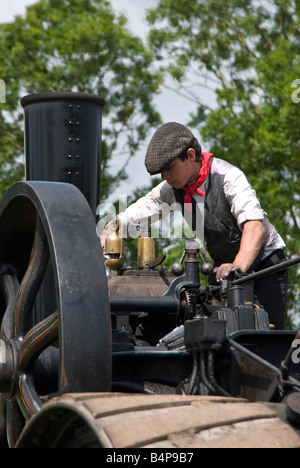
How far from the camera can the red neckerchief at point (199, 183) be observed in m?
4.11

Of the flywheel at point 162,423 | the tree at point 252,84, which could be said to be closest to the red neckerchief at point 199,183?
the flywheel at point 162,423

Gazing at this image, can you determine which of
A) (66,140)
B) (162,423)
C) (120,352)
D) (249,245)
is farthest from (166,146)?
(162,423)

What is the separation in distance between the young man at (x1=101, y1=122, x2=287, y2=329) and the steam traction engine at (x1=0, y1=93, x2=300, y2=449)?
1.62ft

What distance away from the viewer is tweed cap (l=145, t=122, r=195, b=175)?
155 inches

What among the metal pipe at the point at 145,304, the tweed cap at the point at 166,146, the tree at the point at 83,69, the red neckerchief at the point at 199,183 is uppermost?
the tree at the point at 83,69

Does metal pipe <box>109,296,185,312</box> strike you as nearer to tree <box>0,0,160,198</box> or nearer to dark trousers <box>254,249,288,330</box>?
dark trousers <box>254,249,288,330</box>

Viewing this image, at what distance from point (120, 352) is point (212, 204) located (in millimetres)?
1587

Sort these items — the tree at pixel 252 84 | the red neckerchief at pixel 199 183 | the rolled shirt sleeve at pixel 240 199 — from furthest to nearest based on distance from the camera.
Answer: the tree at pixel 252 84 < the red neckerchief at pixel 199 183 < the rolled shirt sleeve at pixel 240 199

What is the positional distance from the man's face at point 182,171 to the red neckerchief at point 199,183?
1.1 inches

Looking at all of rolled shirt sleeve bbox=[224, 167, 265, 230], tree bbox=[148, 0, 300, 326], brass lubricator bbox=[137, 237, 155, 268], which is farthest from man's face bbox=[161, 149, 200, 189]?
tree bbox=[148, 0, 300, 326]

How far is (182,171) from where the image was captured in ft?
13.2

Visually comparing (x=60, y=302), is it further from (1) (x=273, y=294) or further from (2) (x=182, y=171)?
(1) (x=273, y=294)

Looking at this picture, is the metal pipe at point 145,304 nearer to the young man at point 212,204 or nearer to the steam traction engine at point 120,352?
the steam traction engine at point 120,352

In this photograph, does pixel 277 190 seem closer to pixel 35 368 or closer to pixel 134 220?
pixel 134 220
